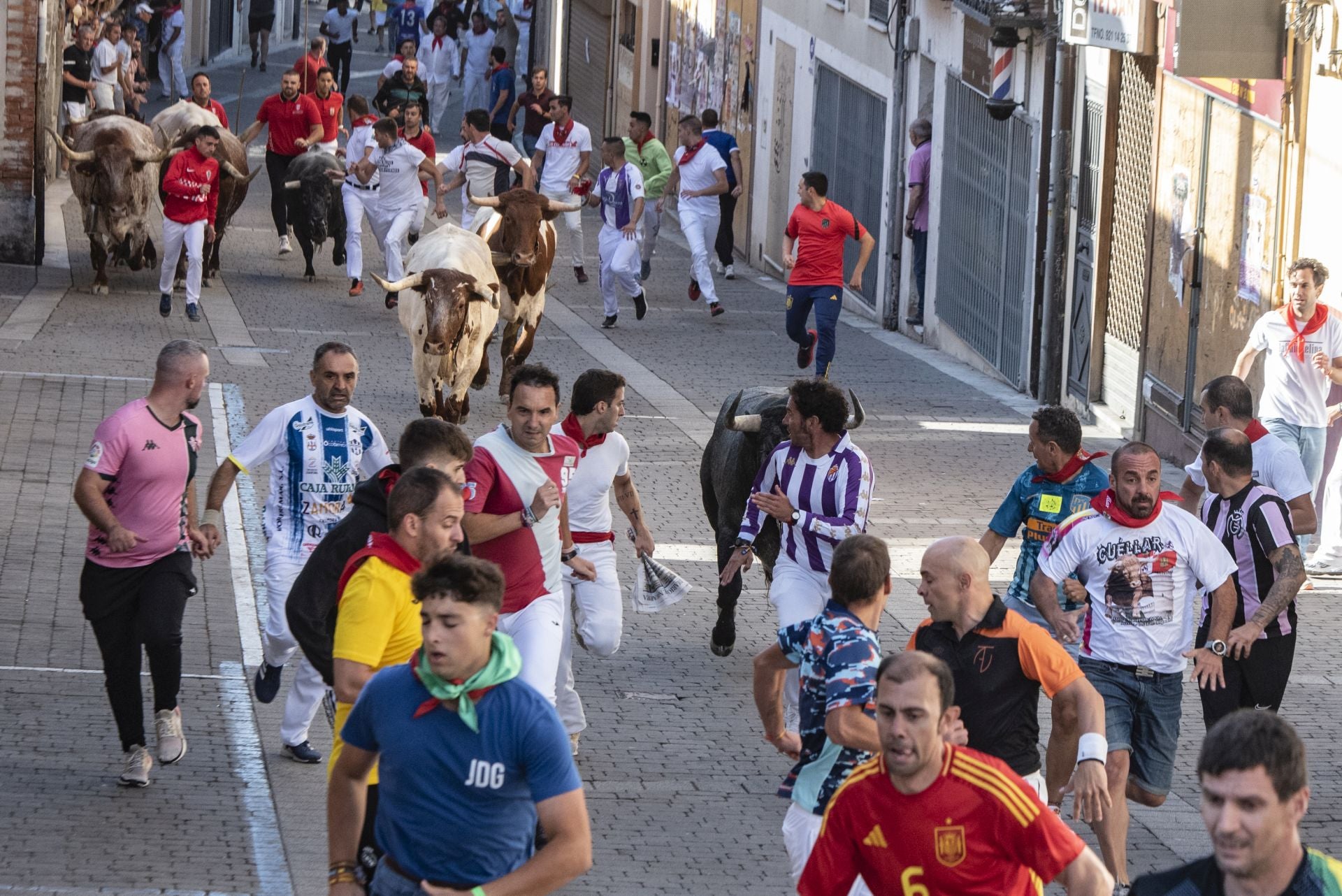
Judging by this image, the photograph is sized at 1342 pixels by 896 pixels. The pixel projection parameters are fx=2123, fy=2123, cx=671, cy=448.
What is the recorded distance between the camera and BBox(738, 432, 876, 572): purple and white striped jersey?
28.3 feet

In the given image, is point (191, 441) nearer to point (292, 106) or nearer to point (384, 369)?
point (384, 369)

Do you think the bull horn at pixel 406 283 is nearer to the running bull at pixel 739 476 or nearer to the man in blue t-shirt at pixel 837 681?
the running bull at pixel 739 476

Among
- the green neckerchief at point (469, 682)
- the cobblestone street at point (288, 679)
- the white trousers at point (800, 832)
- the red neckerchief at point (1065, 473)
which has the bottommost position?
the cobblestone street at point (288, 679)

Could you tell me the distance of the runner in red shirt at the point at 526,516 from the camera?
7.78 metres

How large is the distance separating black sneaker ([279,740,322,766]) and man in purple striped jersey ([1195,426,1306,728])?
362cm

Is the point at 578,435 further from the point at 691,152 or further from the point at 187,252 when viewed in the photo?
the point at 691,152

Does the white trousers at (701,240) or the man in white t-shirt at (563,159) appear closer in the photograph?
the white trousers at (701,240)

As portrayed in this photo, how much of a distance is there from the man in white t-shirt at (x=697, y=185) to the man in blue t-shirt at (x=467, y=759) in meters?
19.5

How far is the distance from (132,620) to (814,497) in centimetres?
279

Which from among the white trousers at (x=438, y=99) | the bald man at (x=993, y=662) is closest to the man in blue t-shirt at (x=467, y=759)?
the bald man at (x=993, y=662)

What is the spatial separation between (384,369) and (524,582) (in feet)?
36.9

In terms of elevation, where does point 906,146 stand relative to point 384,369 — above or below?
above

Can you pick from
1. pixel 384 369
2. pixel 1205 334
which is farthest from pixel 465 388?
pixel 1205 334

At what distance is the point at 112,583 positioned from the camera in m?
8.38
